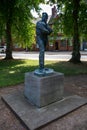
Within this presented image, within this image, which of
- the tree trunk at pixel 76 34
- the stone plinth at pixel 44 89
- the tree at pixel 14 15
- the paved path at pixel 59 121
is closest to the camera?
the paved path at pixel 59 121

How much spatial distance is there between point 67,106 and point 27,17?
54.9 feet

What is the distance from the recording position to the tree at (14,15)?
19.4 meters

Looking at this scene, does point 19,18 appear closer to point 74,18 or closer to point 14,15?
point 14,15

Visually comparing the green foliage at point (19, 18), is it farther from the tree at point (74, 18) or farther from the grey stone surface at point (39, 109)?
the grey stone surface at point (39, 109)

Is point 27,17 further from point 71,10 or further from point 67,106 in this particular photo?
point 67,106

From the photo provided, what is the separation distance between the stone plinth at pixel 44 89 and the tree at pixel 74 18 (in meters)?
11.0

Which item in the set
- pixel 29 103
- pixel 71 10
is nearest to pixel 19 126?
pixel 29 103

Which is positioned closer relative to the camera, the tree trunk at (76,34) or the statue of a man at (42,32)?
the statue of a man at (42,32)

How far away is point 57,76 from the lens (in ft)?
22.5

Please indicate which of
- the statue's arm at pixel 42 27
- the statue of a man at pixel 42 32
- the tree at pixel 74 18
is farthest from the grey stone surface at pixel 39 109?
the tree at pixel 74 18

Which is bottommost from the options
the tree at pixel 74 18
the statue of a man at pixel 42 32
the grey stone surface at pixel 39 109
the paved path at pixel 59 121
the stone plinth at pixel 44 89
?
the paved path at pixel 59 121

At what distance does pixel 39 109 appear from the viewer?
6.29 m

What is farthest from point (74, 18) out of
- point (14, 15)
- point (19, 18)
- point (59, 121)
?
point (59, 121)

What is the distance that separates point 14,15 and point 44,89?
15482 millimetres
